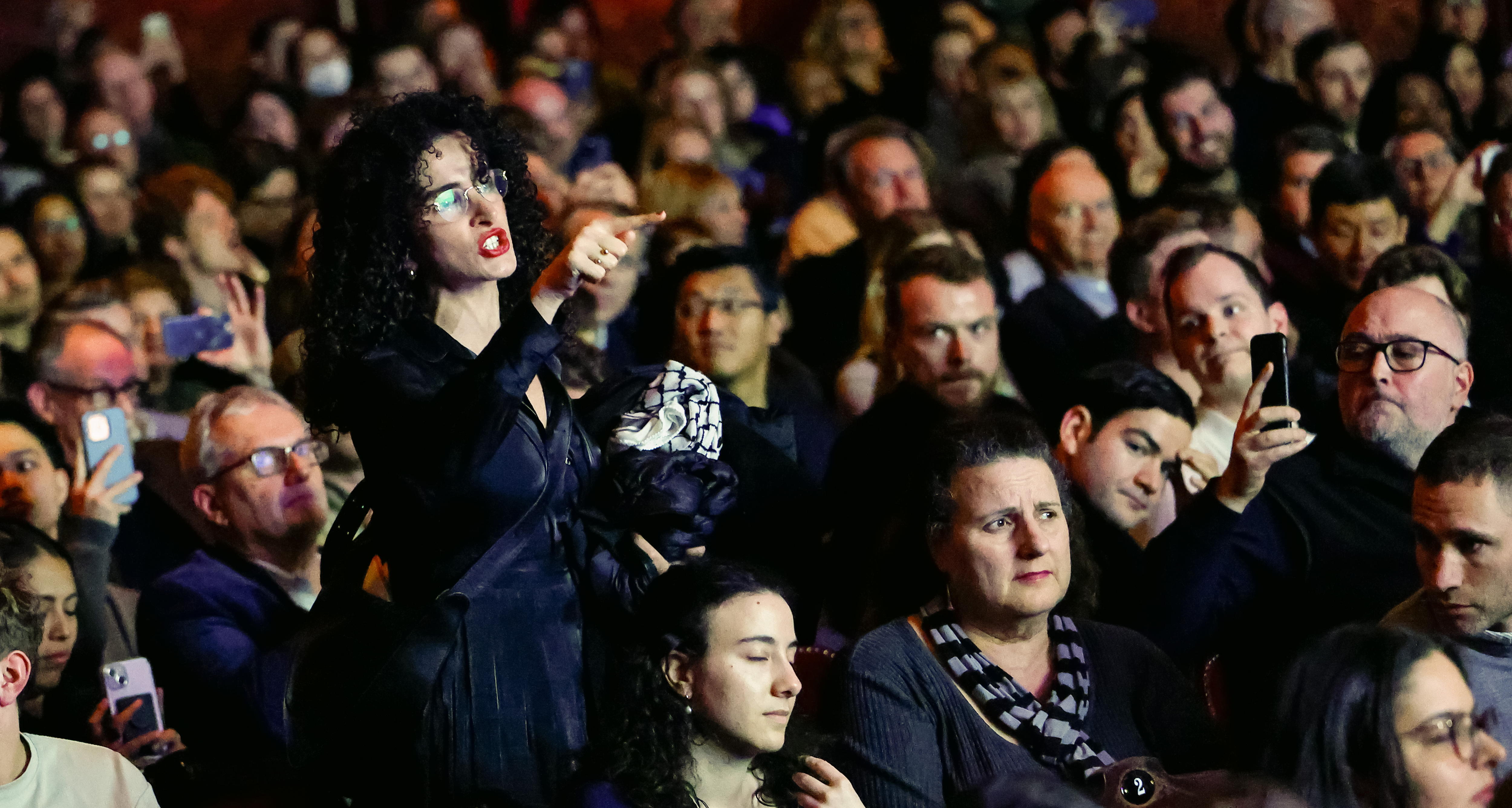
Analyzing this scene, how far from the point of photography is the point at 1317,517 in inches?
112

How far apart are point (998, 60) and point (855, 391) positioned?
199 cm

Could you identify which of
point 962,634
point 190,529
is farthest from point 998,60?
point 962,634

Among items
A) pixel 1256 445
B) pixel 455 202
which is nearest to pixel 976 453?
pixel 1256 445

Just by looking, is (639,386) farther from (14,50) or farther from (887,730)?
(14,50)

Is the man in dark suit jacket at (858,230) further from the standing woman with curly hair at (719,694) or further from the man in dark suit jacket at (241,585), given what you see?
the standing woman with curly hair at (719,694)

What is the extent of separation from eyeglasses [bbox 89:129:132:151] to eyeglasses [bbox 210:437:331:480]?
245cm

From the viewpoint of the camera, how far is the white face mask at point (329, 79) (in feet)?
18.4

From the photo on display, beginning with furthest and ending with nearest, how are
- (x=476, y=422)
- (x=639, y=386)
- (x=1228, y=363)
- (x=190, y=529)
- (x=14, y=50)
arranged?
(x=14, y=50) → (x=190, y=529) → (x=1228, y=363) → (x=639, y=386) → (x=476, y=422)

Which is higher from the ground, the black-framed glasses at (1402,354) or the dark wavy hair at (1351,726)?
the black-framed glasses at (1402,354)

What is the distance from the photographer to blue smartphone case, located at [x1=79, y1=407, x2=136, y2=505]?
11.2ft

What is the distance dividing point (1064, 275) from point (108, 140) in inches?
119

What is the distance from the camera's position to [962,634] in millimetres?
2328

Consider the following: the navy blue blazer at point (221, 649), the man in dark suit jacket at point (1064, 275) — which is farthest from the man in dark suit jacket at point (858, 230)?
the navy blue blazer at point (221, 649)

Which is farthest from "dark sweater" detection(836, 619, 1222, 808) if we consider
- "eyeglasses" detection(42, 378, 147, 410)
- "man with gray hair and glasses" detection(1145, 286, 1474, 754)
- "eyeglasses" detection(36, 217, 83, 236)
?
"eyeglasses" detection(36, 217, 83, 236)
